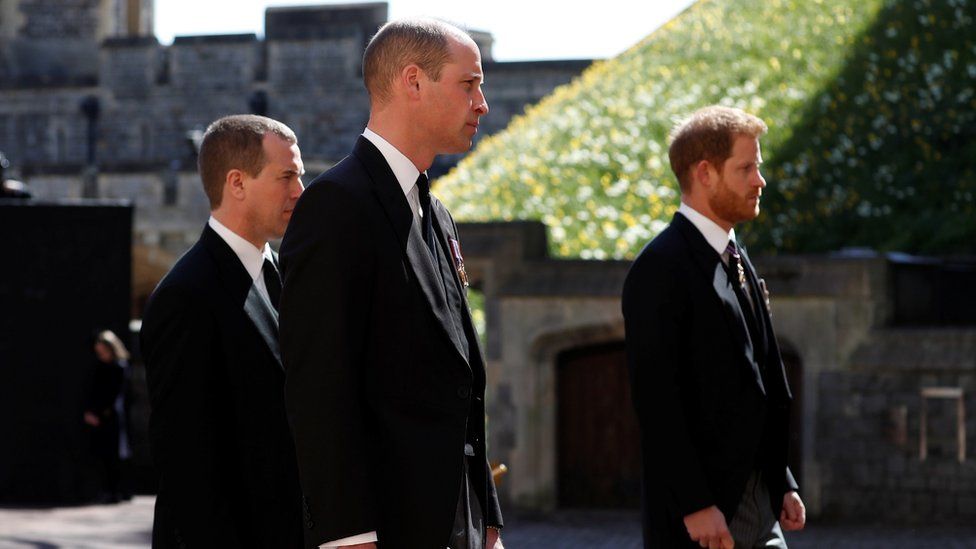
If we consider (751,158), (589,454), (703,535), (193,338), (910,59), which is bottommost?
(589,454)

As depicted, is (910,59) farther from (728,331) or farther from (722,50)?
(728,331)

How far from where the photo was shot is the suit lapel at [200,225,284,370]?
429cm

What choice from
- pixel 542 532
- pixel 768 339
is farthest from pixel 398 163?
pixel 542 532

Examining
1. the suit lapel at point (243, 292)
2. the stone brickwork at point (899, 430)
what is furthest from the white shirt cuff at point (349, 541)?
the stone brickwork at point (899, 430)

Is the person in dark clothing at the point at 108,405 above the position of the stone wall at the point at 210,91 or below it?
below

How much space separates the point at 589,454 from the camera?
15.2 metres

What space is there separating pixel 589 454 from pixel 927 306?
3353 mm

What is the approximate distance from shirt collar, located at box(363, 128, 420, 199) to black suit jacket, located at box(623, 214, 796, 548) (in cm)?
119

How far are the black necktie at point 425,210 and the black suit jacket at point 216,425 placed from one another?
85cm

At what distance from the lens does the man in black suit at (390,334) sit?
128 inches

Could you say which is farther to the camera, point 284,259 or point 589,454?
point 589,454

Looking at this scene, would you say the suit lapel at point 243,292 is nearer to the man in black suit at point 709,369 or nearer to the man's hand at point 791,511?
the man in black suit at point 709,369

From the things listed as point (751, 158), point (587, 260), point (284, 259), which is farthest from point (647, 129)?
point (284, 259)

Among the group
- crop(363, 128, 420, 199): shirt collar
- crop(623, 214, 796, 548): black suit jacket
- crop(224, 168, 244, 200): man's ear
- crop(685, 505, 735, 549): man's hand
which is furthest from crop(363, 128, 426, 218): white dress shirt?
crop(685, 505, 735, 549): man's hand
